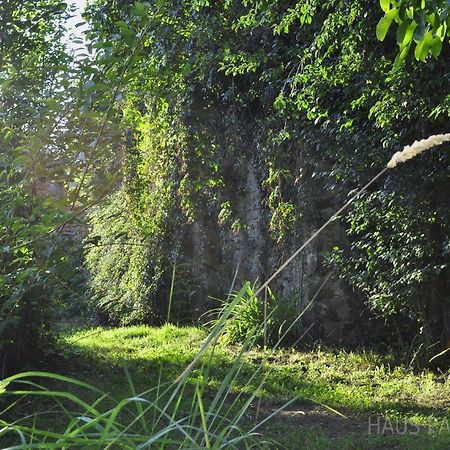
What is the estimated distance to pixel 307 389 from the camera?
18.2 feet

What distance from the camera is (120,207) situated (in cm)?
1162

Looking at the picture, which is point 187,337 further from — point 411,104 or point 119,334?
point 411,104

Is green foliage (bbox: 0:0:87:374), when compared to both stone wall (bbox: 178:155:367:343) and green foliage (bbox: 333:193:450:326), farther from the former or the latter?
green foliage (bbox: 333:193:450:326)

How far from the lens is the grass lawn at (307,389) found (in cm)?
492

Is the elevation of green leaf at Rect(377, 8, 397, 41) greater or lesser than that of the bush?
greater

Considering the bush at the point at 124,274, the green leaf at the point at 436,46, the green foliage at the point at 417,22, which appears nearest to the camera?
the green foliage at the point at 417,22

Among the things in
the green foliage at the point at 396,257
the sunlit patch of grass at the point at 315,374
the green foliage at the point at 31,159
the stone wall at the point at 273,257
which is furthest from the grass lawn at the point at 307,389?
the green foliage at the point at 31,159

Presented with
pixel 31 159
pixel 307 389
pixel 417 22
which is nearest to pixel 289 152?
pixel 307 389

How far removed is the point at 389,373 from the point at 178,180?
443cm

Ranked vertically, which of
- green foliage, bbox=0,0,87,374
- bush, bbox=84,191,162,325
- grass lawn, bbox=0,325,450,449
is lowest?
grass lawn, bbox=0,325,450,449

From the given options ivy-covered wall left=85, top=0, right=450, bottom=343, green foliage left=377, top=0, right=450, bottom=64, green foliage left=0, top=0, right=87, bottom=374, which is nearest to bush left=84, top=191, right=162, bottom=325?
ivy-covered wall left=85, top=0, right=450, bottom=343

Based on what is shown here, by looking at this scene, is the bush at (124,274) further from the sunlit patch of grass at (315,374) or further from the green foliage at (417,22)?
the green foliage at (417,22)

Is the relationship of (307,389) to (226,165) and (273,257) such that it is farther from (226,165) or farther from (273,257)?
(226,165)

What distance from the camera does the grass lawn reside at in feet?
16.1
